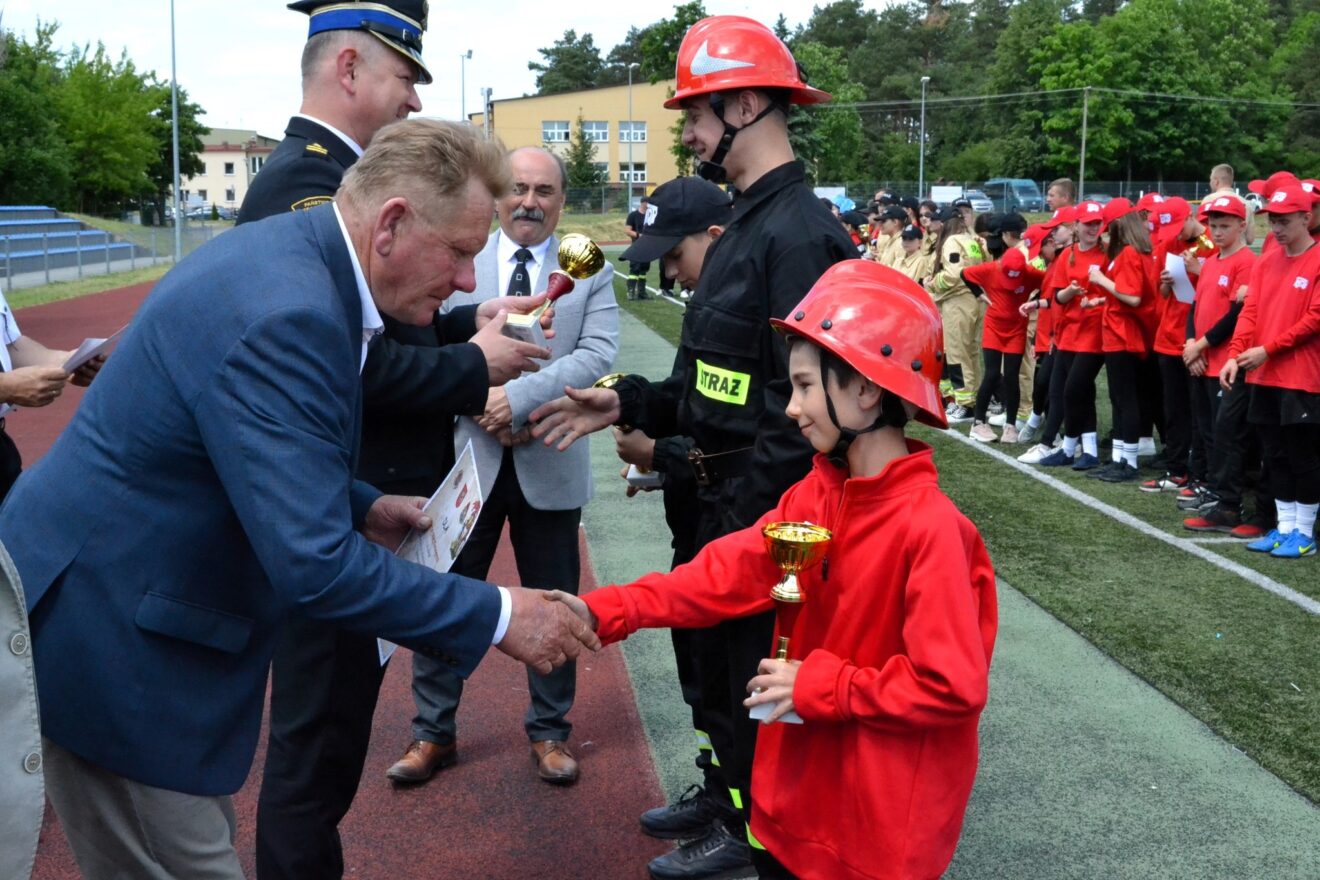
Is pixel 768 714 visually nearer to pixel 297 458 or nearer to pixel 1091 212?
pixel 297 458

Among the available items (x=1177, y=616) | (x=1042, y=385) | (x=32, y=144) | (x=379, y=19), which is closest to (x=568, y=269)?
(x=379, y=19)

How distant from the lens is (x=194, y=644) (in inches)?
95.2

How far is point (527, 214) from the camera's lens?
4.77 metres

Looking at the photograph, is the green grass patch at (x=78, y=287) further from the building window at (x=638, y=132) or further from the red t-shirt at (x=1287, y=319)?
the building window at (x=638, y=132)

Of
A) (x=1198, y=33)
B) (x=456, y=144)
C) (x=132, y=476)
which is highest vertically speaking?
(x=1198, y=33)

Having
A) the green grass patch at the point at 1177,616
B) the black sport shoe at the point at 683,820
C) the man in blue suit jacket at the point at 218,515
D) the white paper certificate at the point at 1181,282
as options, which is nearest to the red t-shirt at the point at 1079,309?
the white paper certificate at the point at 1181,282

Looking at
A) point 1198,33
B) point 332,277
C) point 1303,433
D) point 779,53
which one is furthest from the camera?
point 1198,33

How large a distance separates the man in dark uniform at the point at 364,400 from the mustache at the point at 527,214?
96cm

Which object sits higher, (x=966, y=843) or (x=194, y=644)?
(x=194, y=644)

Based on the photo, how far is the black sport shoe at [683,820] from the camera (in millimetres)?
4312

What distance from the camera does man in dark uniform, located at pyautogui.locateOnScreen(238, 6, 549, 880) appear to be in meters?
3.26

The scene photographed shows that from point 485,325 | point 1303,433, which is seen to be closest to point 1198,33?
point 1303,433

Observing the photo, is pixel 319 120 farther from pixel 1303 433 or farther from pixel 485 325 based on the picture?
pixel 1303 433

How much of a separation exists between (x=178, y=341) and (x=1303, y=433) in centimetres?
769
